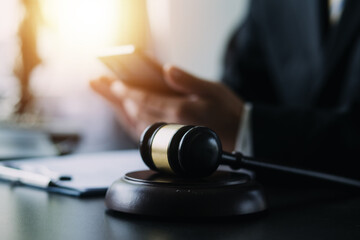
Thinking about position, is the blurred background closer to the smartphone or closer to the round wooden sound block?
the smartphone

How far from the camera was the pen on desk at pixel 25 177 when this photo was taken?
0.54 m

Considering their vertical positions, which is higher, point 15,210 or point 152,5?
point 152,5

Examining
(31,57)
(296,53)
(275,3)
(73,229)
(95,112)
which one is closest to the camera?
(73,229)

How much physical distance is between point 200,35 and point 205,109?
6.28ft

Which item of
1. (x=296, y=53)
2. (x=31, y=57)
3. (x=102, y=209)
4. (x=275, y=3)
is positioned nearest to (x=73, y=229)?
(x=102, y=209)

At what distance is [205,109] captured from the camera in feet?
2.81

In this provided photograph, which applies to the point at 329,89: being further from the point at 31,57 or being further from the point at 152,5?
the point at 152,5

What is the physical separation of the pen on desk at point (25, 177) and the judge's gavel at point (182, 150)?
0.56 ft

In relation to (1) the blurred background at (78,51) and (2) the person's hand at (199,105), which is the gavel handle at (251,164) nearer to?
(2) the person's hand at (199,105)

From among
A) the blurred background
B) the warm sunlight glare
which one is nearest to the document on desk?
the blurred background

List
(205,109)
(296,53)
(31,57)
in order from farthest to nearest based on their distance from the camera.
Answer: (31,57) → (296,53) → (205,109)

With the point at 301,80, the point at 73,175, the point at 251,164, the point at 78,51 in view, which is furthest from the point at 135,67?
the point at 78,51

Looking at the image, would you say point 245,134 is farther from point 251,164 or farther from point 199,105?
point 251,164

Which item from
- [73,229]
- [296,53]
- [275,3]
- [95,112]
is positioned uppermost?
[275,3]
